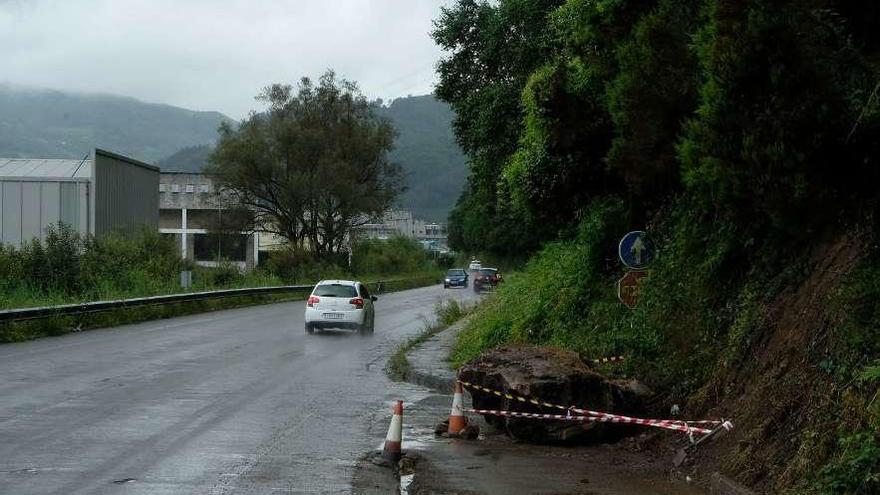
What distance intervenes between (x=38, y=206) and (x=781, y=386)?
47793 mm

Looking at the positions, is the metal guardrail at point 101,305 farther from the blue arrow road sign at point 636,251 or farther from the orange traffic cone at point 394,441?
the orange traffic cone at point 394,441

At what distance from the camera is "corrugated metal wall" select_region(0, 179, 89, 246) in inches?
2007

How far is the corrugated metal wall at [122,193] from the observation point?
51.2m

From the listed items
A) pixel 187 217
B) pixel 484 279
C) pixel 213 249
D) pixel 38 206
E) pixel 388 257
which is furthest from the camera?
pixel 388 257

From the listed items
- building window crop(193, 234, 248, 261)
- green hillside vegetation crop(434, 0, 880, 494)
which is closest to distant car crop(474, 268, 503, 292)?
building window crop(193, 234, 248, 261)

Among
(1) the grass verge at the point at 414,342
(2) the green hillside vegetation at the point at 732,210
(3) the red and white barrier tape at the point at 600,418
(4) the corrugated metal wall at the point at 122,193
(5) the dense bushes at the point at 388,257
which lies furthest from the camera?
(5) the dense bushes at the point at 388,257

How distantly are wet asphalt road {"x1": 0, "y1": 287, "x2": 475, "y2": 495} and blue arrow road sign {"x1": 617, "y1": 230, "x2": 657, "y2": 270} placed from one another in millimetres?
4071

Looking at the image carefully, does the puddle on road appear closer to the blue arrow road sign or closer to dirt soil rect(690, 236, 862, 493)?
dirt soil rect(690, 236, 862, 493)

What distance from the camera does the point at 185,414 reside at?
1348cm

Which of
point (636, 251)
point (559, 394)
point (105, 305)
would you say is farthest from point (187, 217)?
point (559, 394)

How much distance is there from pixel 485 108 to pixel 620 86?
59.8 feet

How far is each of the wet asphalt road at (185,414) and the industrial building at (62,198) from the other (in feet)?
85.4

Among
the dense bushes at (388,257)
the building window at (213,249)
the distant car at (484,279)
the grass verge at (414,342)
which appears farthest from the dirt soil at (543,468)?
the building window at (213,249)

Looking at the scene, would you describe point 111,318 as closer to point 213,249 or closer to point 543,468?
point 543,468
